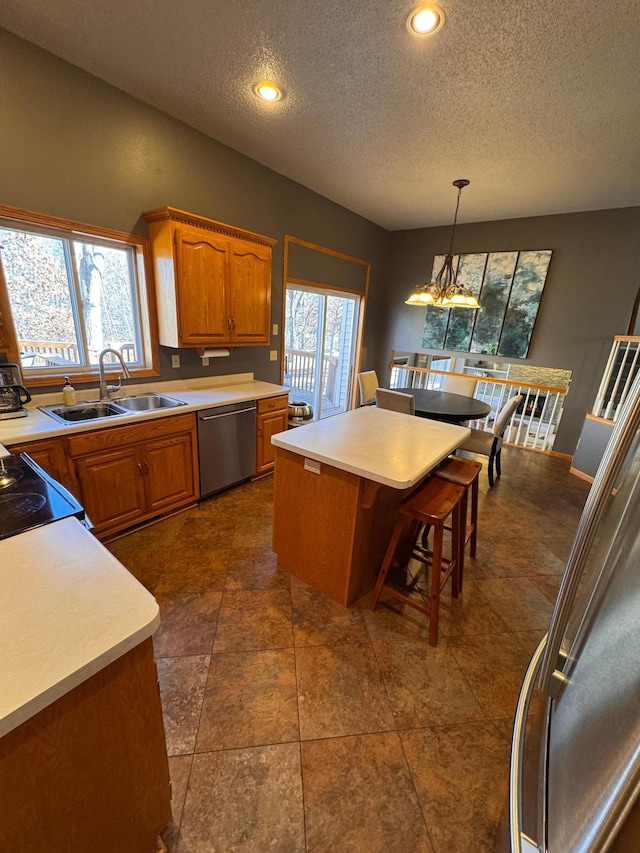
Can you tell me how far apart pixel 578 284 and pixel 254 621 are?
506cm

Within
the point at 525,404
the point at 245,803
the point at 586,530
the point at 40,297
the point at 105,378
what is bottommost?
the point at 245,803

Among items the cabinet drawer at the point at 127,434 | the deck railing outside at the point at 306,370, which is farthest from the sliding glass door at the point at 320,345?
the cabinet drawer at the point at 127,434

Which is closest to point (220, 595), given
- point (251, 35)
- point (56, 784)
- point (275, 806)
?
point (275, 806)

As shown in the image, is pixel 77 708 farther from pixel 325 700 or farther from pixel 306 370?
pixel 306 370

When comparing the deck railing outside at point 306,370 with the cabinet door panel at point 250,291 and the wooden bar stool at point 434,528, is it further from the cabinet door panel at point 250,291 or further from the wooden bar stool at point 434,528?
the wooden bar stool at point 434,528

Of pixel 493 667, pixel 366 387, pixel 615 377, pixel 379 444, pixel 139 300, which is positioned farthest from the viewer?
pixel 366 387

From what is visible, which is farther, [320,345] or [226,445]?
[320,345]

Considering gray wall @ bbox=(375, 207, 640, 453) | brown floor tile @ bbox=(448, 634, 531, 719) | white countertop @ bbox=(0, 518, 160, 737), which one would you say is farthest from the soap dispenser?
gray wall @ bbox=(375, 207, 640, 453)

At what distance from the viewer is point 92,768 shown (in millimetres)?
759

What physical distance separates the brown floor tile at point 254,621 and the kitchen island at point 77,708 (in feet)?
2.51

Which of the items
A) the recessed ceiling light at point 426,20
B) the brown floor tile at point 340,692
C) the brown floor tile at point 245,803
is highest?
the recessed ceiling light at point 426,20

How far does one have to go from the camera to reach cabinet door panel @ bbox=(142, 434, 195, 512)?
2.48 meters

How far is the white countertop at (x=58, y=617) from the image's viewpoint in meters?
0.62

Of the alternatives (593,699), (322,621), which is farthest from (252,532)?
(593,699)
